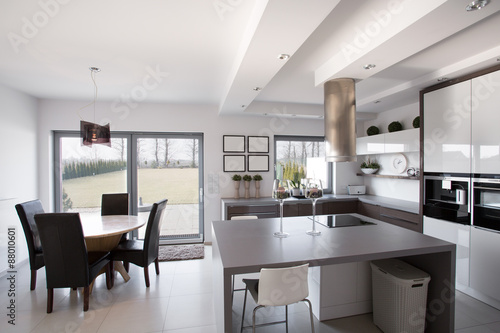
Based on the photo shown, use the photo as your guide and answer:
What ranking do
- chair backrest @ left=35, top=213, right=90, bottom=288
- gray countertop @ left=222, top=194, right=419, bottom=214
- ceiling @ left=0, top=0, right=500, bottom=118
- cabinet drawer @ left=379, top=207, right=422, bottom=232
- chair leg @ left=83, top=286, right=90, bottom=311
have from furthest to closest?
gray countertop @ left=222, top=194, right=419, bottom=214
cabinet drawer @ left=379, top=207, right=422, bottom=232
chair leg @ left=83, top=286, right=90, bottom=311
chair backrest @ left=35, top=213, right=90, bottom=288
ceiling @ left=0, top=0, right=500, bottom=118

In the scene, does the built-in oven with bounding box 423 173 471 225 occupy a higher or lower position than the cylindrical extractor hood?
lower

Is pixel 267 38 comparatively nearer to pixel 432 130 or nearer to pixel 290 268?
pixel 290 268

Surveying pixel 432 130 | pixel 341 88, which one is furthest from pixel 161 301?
pixel 432 130

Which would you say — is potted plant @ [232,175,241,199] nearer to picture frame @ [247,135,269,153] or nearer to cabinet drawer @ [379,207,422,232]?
picture frame @ [247,135,269,153]

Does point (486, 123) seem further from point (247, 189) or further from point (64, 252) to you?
point (64, 252)

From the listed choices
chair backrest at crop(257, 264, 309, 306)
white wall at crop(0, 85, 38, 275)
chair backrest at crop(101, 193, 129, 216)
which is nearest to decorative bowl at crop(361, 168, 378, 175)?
chair backrest at crop(257, 264, 309, 306)

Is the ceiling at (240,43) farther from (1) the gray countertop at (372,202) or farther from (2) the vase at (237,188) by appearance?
(2) the vase at (237,188)

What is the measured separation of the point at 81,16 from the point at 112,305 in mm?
2730

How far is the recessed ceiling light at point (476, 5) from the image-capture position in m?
1.40

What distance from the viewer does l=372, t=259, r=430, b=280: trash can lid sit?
1.96 meters

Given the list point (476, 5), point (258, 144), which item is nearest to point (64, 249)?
point (258, 144)

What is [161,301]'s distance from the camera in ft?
8.98

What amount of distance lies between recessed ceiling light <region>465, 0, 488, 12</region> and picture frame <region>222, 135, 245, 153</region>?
3664 millimetres

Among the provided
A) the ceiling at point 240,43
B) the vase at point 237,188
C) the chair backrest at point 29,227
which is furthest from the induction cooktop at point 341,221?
the chair backrest at point 29,227
